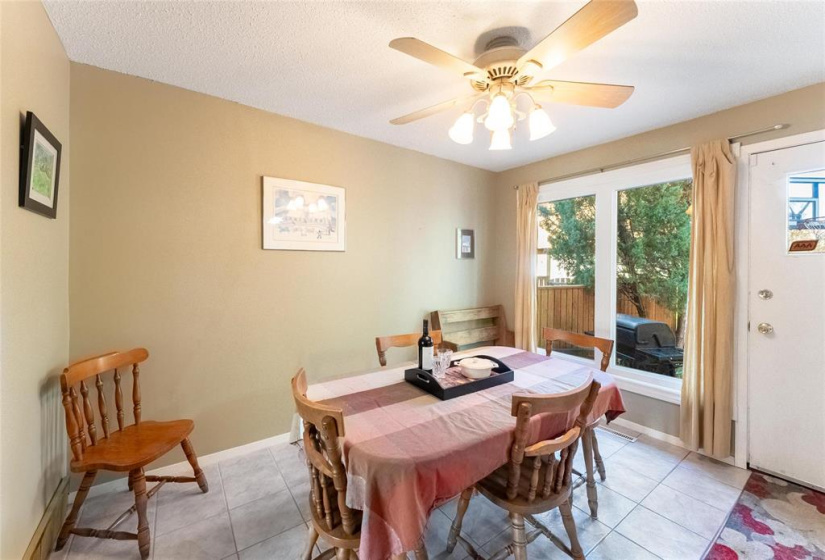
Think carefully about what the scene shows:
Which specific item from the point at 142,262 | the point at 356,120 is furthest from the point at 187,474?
the point at 356,120

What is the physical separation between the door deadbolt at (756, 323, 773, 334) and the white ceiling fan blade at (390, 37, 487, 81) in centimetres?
241

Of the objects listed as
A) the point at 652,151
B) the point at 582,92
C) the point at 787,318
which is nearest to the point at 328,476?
the point at 582,92

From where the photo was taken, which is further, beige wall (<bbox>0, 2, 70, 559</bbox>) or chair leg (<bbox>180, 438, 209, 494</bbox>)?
chair leg (<bbox>180, 438, 209, 494</bbox>)

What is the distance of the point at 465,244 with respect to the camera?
369 cm

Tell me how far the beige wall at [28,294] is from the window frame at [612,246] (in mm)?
3561

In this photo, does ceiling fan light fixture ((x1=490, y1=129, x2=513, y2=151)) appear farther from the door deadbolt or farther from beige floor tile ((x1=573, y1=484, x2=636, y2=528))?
the door deadbolt

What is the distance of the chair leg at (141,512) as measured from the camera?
1.55 m

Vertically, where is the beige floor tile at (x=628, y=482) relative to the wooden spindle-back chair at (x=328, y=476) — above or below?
below

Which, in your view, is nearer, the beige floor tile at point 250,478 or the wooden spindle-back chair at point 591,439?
the wooden spindle-back chair at point 591,439

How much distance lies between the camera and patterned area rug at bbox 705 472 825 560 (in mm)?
1607

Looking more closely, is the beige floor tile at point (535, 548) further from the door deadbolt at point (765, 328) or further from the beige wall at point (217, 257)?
the door deadbolt at point (765, 328)

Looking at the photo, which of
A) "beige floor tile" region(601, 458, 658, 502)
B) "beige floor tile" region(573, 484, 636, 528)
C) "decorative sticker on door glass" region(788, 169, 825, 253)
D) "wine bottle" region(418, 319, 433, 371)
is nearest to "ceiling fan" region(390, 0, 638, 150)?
"wine bottle" region(418, 319, 433, 371)

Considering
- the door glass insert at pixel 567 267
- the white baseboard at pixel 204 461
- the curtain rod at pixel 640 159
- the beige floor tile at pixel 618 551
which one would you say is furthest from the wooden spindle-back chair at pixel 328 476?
the curtain rod at pixel 640 159

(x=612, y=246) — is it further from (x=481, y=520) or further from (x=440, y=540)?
(x=440, y=540)
